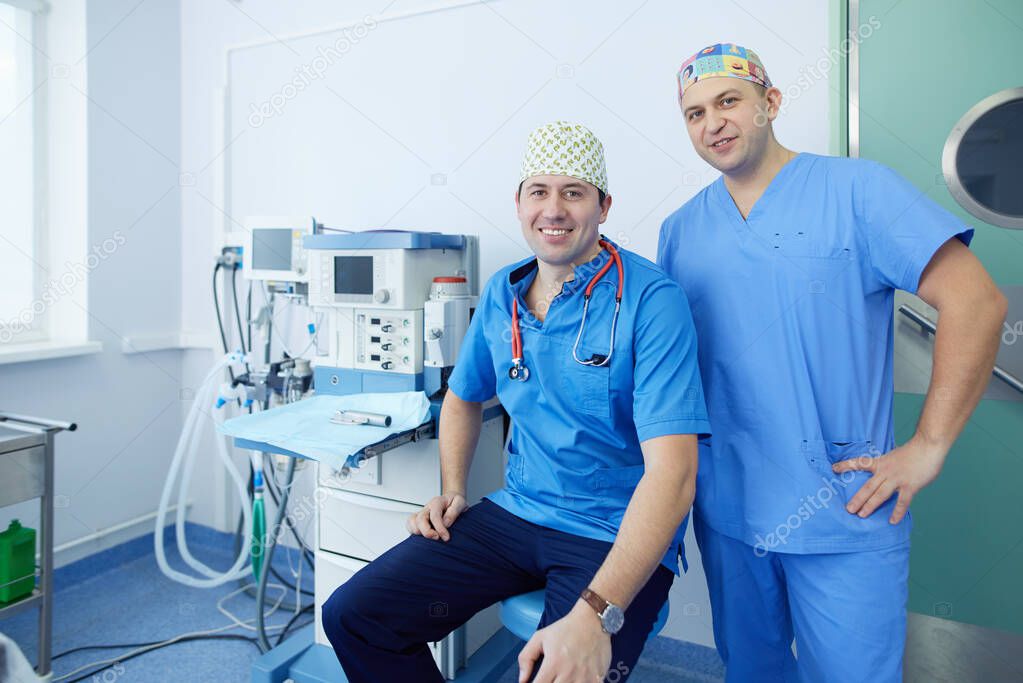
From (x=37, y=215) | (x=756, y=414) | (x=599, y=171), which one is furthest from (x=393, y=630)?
(x=37, y=215)

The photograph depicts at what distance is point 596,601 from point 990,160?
1.43 m

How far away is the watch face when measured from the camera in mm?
1138

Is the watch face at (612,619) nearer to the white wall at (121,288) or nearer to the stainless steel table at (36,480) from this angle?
the stainless steel table at (36,480)

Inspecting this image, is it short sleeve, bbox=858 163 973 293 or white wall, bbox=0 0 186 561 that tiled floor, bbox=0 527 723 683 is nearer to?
white wall, bbox=0 0 186 561

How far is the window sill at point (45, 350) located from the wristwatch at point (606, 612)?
216 centimetres

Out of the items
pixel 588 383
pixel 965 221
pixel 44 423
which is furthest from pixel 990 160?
pixel 44 423

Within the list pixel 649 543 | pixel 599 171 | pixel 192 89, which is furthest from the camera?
pixel 192 89

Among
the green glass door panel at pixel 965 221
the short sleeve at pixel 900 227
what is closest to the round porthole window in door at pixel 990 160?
the green glass door panel at pixel 965 221

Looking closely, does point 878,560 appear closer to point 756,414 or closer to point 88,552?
point 756,414

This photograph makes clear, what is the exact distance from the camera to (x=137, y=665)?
2.06m

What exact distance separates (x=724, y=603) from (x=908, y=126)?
124cm

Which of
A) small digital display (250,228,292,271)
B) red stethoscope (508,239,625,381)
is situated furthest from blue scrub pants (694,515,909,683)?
small digital display (250,228,292,271)

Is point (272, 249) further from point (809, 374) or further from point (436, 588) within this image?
point (809, 374)

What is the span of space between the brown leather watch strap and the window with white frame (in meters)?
2.42
